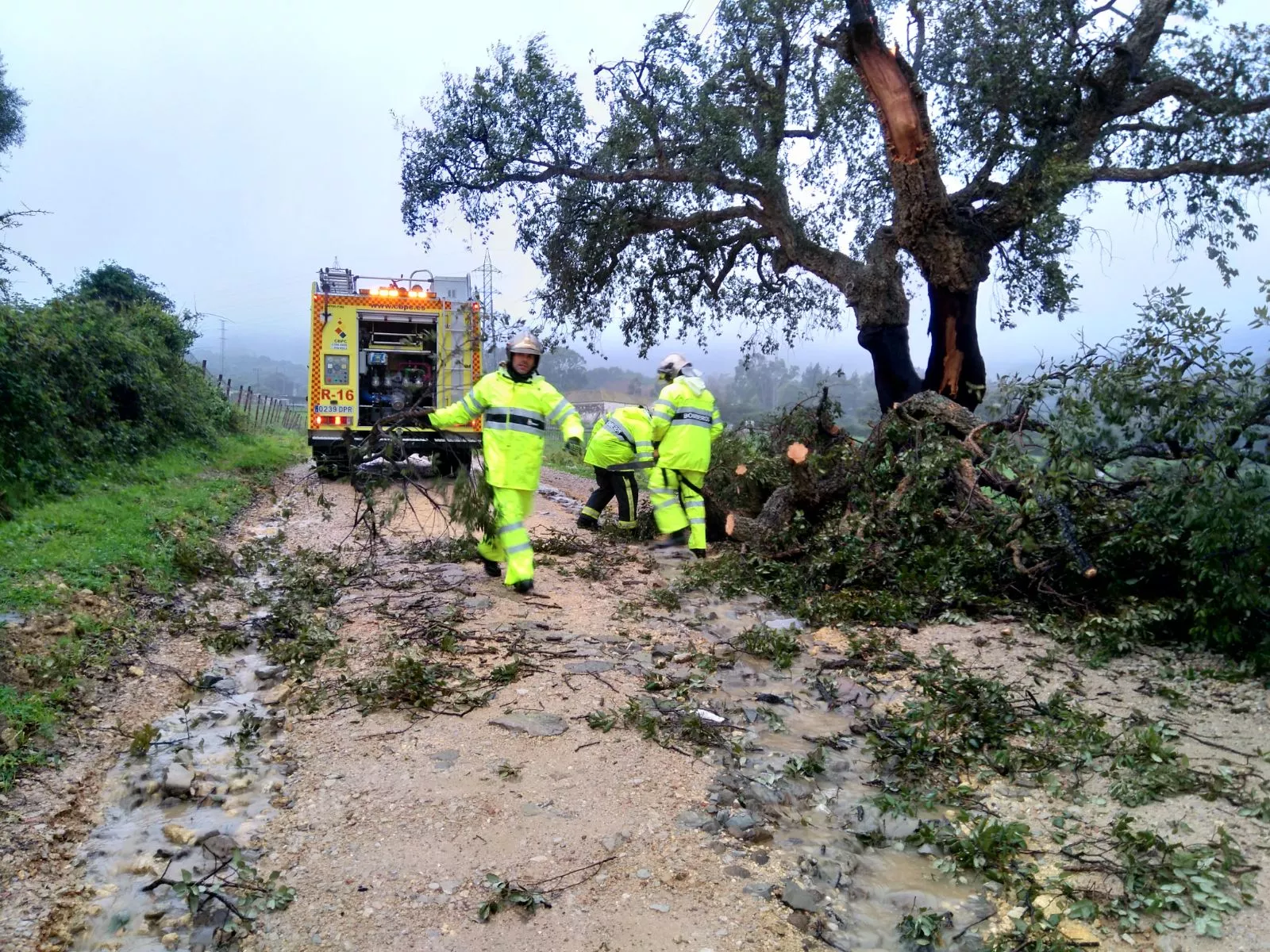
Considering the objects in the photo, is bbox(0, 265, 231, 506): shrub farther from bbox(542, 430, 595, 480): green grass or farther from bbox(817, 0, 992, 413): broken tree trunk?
bbox(817, 0, 992, 413): broken tree trunk

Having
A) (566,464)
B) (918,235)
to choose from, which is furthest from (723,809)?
(566,464)

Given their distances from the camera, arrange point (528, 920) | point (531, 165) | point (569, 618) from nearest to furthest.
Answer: point (528, 920) < point (569, 618) < point (531, 165)

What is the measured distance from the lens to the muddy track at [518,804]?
9.18 ft

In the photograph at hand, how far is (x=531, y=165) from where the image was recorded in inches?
482

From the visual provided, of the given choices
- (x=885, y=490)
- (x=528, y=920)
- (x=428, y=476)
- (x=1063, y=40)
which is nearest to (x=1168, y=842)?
(x=528, y=920)

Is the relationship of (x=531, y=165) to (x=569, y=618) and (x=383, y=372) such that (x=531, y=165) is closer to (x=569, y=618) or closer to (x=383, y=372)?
(x=383, y=372)

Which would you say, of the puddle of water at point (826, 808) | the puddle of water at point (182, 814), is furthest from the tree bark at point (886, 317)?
the puddle of water at point (182, 814)

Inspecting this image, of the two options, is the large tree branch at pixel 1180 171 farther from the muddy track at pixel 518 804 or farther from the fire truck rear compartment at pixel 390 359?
the fire truck rear compartment at pixel 390 359

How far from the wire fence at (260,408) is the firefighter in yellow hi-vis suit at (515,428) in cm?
1192

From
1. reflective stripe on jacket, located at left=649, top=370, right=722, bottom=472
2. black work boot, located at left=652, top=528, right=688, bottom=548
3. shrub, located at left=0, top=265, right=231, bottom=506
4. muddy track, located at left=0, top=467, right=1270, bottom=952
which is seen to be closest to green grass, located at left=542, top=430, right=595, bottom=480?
shrub, located at left=0, top=265, right=231, bottom=506

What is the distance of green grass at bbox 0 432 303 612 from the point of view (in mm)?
5992

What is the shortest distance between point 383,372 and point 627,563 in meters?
6.80

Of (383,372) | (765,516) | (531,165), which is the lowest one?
(765,516)

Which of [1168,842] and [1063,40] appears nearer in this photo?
[1168,842]
